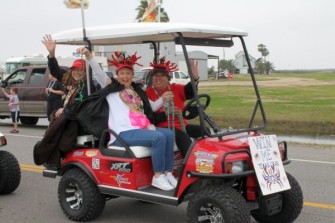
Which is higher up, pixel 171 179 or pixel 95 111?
pixel 95 111

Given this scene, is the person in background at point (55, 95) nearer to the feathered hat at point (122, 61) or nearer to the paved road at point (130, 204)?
the paved road at point (130, 204)

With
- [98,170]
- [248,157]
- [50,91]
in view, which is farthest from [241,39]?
[50,91]

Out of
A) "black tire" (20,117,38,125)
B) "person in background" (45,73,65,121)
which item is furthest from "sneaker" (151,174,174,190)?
"black tire" (20,117,38,125)

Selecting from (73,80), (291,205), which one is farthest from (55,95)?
(291,205)

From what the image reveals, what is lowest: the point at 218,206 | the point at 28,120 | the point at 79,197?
the point at 28,120

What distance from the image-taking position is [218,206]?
4.27m

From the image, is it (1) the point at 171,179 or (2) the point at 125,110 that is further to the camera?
(2) the point at 125,110

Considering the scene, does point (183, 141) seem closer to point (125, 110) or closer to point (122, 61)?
point (125, 110)

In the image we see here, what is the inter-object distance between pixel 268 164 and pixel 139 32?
1.80 meters

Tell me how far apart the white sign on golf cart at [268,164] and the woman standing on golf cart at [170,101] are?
3.37 feet

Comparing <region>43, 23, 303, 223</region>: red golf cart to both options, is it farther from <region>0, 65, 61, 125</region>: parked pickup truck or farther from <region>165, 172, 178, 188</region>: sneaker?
<region>0, 65, 61, 125</region>: parked pickup truck

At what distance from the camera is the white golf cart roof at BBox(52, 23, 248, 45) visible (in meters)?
4.74

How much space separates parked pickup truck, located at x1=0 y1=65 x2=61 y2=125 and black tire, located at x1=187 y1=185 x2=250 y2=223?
1081 cm

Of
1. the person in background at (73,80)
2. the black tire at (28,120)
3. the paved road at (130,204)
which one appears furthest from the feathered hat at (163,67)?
the black tire at (28,120)
